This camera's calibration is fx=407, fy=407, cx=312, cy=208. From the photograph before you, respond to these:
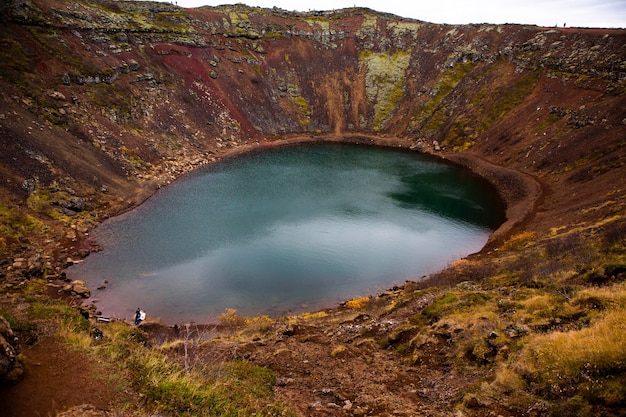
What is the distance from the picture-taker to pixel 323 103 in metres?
98.4

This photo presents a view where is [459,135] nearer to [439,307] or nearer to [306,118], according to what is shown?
[306,118]

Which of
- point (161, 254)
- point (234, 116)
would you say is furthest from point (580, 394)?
point (234, 116)

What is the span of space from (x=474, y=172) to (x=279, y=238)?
40.6 m

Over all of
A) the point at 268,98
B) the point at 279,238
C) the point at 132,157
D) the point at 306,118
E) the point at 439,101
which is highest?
the point at 268,98

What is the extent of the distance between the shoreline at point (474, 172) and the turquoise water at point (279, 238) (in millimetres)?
1175

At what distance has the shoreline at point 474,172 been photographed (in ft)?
151

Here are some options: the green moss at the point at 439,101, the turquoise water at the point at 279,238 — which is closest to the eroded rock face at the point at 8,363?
the turquoise water at the point at 279,238

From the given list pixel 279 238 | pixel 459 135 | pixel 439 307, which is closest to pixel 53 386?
pixel 439 307

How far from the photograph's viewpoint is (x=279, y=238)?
4516 cm

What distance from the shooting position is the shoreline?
46.0 metres

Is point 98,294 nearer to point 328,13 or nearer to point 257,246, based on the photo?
point 257,246

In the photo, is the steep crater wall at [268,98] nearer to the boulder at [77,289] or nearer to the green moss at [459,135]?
the green moss at [459,135]

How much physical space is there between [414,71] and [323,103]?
79.5 feet

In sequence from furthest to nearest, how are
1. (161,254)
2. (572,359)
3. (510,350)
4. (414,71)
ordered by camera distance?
1. (414,71)
2. (161,254)
3. (510,350)
4. (572,359)
